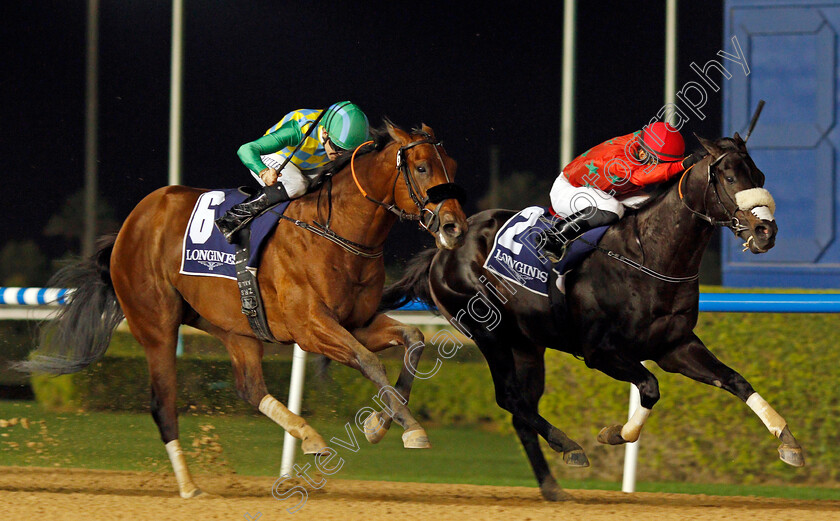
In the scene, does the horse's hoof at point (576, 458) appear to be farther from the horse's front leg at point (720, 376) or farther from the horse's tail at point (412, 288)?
the horse's tail at point (412, 288)

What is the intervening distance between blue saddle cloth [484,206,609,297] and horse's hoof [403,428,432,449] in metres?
1.06

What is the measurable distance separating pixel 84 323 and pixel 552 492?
199 centimetres

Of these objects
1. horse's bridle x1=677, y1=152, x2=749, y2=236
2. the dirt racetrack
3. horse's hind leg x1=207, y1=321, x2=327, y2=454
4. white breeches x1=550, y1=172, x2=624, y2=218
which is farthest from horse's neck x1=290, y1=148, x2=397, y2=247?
horse's bridle x1=677, y1=152, x2=749, y2=236

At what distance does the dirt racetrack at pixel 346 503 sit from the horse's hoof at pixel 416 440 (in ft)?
1.48

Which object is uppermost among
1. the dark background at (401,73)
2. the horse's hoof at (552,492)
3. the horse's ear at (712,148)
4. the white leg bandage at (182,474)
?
the dark background at (401,73)

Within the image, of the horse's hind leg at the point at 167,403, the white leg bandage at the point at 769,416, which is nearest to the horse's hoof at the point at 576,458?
the white leg bandage at the point at 769,416

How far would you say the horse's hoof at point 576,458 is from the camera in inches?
138

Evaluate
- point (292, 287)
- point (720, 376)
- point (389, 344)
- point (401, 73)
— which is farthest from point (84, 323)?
point (401, 73)

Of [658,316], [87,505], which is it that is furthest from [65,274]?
[658,316]

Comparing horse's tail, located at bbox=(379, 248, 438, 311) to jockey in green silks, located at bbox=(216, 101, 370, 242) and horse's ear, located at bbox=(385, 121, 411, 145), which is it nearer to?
jockey in green silks, located at bbox=(216, 101, 370, 242)

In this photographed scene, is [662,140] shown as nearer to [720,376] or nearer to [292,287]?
[720,376]

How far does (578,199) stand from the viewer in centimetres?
383

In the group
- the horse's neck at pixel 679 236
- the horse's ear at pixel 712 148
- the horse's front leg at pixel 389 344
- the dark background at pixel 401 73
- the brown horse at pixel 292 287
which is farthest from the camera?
the dark background at pixel 401 73

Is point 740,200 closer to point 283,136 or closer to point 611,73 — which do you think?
point 283,136
